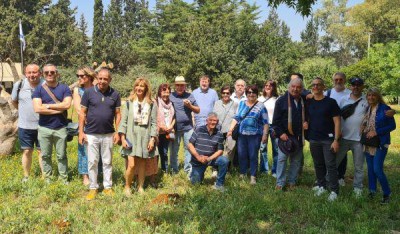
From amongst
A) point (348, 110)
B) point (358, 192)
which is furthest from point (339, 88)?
point (358, 192)

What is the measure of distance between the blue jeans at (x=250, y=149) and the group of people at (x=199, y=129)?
0.02 metres

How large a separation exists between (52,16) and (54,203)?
45.8 m

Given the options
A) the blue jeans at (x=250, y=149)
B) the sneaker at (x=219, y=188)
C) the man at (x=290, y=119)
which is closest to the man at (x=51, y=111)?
the sneaker at (x=219, y=188)

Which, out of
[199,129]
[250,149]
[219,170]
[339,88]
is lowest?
[219,170]

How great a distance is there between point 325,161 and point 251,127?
1354 millimetres

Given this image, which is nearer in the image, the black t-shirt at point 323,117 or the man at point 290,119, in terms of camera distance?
the black t-shirt at point 323,117

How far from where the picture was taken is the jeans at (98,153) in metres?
5.41

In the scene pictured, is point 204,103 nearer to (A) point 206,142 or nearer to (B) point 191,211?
(A) point 206,142

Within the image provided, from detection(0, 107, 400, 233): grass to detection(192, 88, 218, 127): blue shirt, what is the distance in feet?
4.45

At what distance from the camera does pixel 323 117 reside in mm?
5426

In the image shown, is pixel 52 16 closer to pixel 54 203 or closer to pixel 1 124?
pixel 1 124

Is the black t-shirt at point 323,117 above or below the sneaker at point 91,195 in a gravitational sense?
above

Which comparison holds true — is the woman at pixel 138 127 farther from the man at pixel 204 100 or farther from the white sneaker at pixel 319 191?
the white sneaker at pixel 319 191

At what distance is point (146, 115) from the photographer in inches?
221
